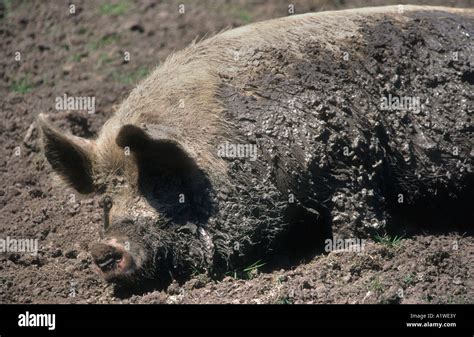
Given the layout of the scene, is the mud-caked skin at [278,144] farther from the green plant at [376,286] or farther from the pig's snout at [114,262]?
the green plant at [376,286]

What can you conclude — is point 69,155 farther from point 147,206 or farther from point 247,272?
point 247,272

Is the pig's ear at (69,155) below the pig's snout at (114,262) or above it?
above

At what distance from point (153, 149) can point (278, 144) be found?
929mm

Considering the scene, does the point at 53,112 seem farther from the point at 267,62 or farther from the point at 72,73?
the point at 267,62

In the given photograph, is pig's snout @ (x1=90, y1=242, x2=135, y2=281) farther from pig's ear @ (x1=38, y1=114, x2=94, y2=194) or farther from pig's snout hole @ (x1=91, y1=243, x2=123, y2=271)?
pig's ear @ (x1=38, y1=114, x2=94, y2=194)

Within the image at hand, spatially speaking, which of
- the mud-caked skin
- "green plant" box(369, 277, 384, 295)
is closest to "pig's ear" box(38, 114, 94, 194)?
the mud-caked skin

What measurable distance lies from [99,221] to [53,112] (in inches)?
78.9

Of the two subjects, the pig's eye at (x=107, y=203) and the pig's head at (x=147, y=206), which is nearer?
the pig's head at (x=147, y=206)

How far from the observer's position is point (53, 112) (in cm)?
907

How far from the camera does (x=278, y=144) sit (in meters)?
6.49

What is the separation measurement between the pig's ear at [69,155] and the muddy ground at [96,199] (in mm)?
208

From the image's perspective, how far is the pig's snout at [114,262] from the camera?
6184 millimetres

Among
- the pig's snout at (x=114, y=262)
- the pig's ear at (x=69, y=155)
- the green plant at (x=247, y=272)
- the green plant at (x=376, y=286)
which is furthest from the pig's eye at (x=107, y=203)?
the green plant at (x=376, y=286)

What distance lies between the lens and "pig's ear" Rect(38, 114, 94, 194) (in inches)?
263
